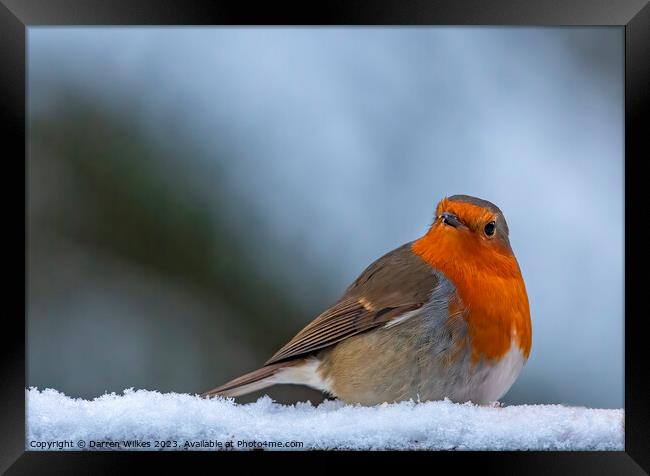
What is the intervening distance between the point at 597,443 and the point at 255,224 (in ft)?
6.19

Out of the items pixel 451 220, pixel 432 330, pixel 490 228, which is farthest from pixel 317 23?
pixel 432 330

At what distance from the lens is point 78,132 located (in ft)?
11.9

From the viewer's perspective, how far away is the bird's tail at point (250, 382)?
2.83 meters

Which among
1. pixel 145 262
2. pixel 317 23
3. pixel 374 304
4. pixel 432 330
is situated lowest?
pixel 432 330

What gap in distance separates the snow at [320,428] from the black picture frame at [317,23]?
0.11 feet

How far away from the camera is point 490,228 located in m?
2.93

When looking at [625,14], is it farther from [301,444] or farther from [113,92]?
[113,92]

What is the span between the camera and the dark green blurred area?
11.6 feet

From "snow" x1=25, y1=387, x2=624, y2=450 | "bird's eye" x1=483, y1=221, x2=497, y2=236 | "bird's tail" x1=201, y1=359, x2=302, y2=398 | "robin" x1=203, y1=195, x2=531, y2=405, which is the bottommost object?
"snow" x1=25, y1=387, x2=624, y2=450

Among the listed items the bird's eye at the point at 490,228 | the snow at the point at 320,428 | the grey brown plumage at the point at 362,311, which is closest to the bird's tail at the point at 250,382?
the grey brown plumage at the point at 362,311

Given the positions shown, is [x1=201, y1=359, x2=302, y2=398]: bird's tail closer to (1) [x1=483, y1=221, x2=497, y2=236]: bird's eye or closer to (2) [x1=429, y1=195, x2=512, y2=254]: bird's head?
(2) [x1=429, y1=195, x2=512, y2=254]: bird's head

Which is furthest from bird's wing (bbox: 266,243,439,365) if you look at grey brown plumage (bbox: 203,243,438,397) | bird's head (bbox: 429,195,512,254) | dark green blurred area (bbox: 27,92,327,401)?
dark green blurred area (bbox: 27,92,327,401)

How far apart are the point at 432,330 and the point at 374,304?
332mm

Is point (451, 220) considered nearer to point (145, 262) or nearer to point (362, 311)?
point (362, 311)
